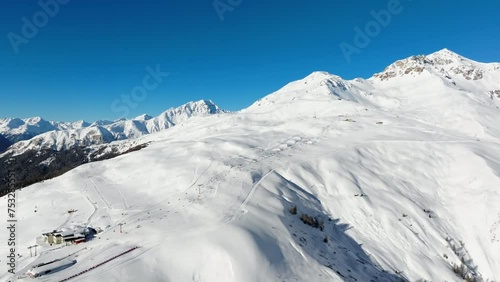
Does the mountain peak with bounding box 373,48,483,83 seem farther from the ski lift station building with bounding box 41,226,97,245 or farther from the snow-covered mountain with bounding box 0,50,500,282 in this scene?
the ski lift station building with bounding box 41,226,97,245

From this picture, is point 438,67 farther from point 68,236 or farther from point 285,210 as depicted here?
point 68,236

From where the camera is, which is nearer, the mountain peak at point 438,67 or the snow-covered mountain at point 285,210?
the snow-covered mountain at point 285,210

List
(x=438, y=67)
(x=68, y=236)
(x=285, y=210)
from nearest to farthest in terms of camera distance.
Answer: (x=68, y=236) → (x=285, y=210) → (x=438, y=67)

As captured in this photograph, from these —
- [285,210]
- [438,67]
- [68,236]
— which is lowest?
[285,210]

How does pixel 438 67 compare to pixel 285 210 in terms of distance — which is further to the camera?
pixel 438 67

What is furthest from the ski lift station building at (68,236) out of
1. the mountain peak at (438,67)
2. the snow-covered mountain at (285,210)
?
the mountain peak at (438,67)

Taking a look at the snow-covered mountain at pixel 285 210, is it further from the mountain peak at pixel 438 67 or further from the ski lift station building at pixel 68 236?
the mountain peak at pixel 438 67

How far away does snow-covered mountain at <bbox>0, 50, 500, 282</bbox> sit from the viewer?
2441cm

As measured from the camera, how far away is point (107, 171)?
5103 cm

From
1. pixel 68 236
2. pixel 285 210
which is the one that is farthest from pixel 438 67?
pixel 68 236

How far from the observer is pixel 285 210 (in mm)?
34531

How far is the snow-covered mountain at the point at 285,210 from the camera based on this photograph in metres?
24.4

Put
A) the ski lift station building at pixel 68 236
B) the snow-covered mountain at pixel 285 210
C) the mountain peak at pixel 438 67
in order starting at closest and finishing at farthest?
the snow-covered mountain at pixel 285 210 < the ski lift station building at pixel 68 236 < the mountain peak at pixel 438 67

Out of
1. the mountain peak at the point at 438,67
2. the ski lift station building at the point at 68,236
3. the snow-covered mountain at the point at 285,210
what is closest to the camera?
the snow-covered mountain at the point at 285,210
